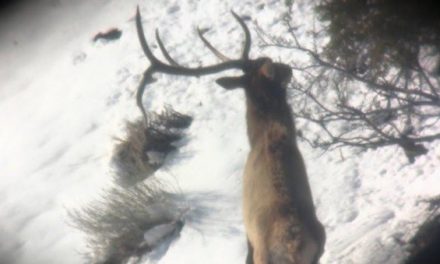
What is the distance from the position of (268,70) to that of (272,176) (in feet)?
3.63

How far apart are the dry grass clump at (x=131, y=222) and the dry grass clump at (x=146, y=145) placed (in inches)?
17.9

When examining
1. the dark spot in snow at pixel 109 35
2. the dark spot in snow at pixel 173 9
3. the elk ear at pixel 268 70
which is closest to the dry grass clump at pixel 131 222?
the elk ear at pixel 268 70

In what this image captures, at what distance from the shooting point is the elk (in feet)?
12.0

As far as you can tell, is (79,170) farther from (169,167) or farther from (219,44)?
(219,44)

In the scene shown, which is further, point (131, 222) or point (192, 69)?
point (131, 222)

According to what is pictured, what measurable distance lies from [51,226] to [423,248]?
217 inches

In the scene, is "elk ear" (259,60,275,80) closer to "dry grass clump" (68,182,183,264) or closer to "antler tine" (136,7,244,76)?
"antler tine" (136,7,244,76)

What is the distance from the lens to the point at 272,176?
3979mm

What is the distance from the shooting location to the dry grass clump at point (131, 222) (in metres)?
6.15

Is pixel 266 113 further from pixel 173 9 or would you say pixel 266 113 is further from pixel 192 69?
pixel 173 9

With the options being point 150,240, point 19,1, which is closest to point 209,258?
point 150,240

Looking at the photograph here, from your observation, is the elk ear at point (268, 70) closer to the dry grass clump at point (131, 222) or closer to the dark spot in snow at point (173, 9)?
the dry grass clump at point (131, 222)

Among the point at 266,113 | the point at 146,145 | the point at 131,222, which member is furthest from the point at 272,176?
the point at 146,145

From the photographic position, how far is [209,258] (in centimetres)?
539
